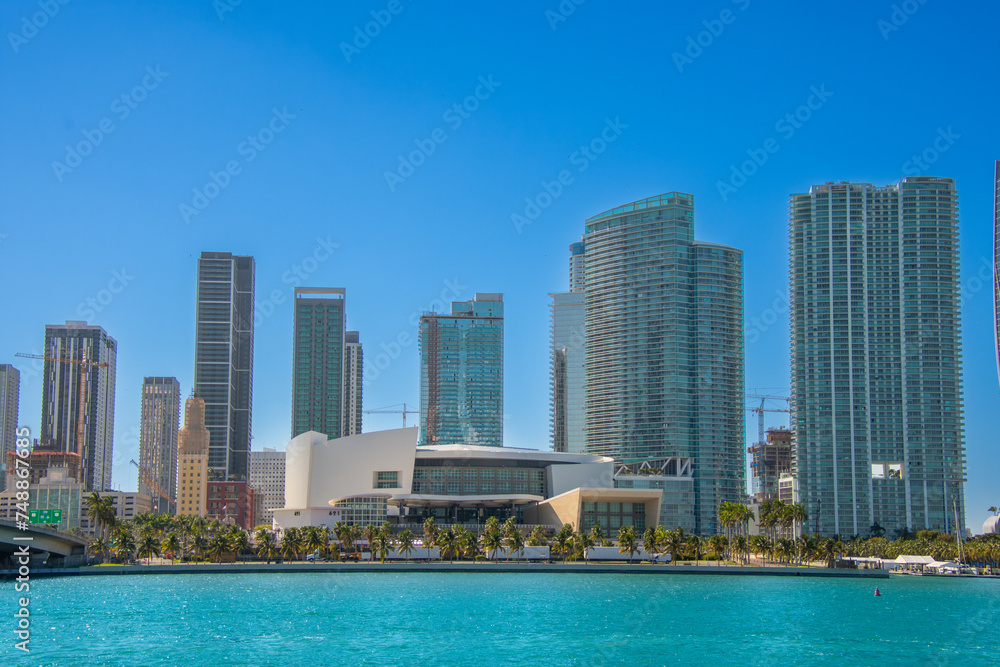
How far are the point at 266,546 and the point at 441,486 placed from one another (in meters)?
45.9

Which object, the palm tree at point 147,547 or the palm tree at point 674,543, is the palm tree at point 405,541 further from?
the palm tree at point 674,543

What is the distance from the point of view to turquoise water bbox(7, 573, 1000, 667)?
2258 inches

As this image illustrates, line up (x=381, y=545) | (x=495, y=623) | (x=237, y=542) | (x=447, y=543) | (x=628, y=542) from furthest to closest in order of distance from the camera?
(x=628, y=542) → (x=381, y=545) → (x=447, y=543) → (x=237, y=542) → (x=495, y=623)

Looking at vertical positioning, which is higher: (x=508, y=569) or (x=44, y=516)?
(x=44, y=516)

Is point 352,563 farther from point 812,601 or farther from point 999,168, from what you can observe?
point 999,168

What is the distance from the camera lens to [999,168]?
587ft

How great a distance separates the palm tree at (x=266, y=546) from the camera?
13462 centimetres

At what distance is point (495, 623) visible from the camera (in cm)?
7088

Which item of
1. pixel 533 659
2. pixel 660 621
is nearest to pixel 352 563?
pixel 660 621

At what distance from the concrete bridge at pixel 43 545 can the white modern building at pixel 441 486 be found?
4692 cm

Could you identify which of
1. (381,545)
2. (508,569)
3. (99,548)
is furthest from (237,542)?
(508,569)

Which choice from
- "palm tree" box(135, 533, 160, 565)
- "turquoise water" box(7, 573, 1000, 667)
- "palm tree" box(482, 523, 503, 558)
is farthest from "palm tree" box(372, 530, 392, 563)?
"turquoise water" box(7, 573, 1000, 667)

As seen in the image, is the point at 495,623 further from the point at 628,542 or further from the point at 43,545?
the point at 628,542

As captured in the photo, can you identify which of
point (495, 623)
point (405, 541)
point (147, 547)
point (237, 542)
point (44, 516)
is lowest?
point (495, 623)
